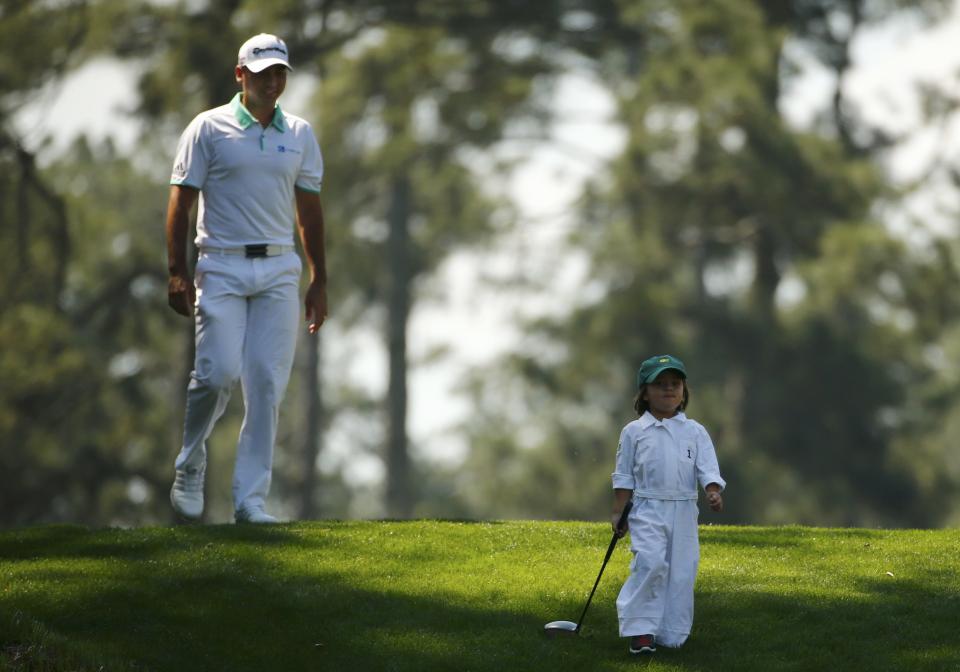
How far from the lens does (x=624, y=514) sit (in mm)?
7145

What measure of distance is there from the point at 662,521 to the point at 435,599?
145 centimetres

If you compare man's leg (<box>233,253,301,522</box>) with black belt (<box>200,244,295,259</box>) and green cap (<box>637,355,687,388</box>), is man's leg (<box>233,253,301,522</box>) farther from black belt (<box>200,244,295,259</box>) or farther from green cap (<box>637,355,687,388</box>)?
green cap (<box>637,355,687,388</box>)

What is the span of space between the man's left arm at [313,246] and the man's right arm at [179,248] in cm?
65

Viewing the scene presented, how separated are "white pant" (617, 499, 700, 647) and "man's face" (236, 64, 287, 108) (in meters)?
3.38

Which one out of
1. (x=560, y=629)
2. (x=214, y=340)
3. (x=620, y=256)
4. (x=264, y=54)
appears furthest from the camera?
(x=620, y=256)

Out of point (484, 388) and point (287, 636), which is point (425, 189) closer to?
point (484, 388)

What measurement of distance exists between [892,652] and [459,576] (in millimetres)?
2203

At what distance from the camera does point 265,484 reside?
9578 mm

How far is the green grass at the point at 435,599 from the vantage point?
7273 mm

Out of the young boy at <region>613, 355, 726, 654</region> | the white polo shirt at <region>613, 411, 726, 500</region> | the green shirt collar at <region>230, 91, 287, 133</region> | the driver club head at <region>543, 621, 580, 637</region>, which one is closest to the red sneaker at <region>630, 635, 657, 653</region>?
the young boy at <region>613, 355, 726, 654</region>

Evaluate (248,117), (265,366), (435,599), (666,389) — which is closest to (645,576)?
(666,389)

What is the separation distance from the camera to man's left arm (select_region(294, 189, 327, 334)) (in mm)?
9688

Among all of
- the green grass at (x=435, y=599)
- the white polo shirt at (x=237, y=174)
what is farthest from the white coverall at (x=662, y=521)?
the white polo shirt at (x=237, y=174)

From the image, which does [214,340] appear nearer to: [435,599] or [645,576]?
[435,599]
